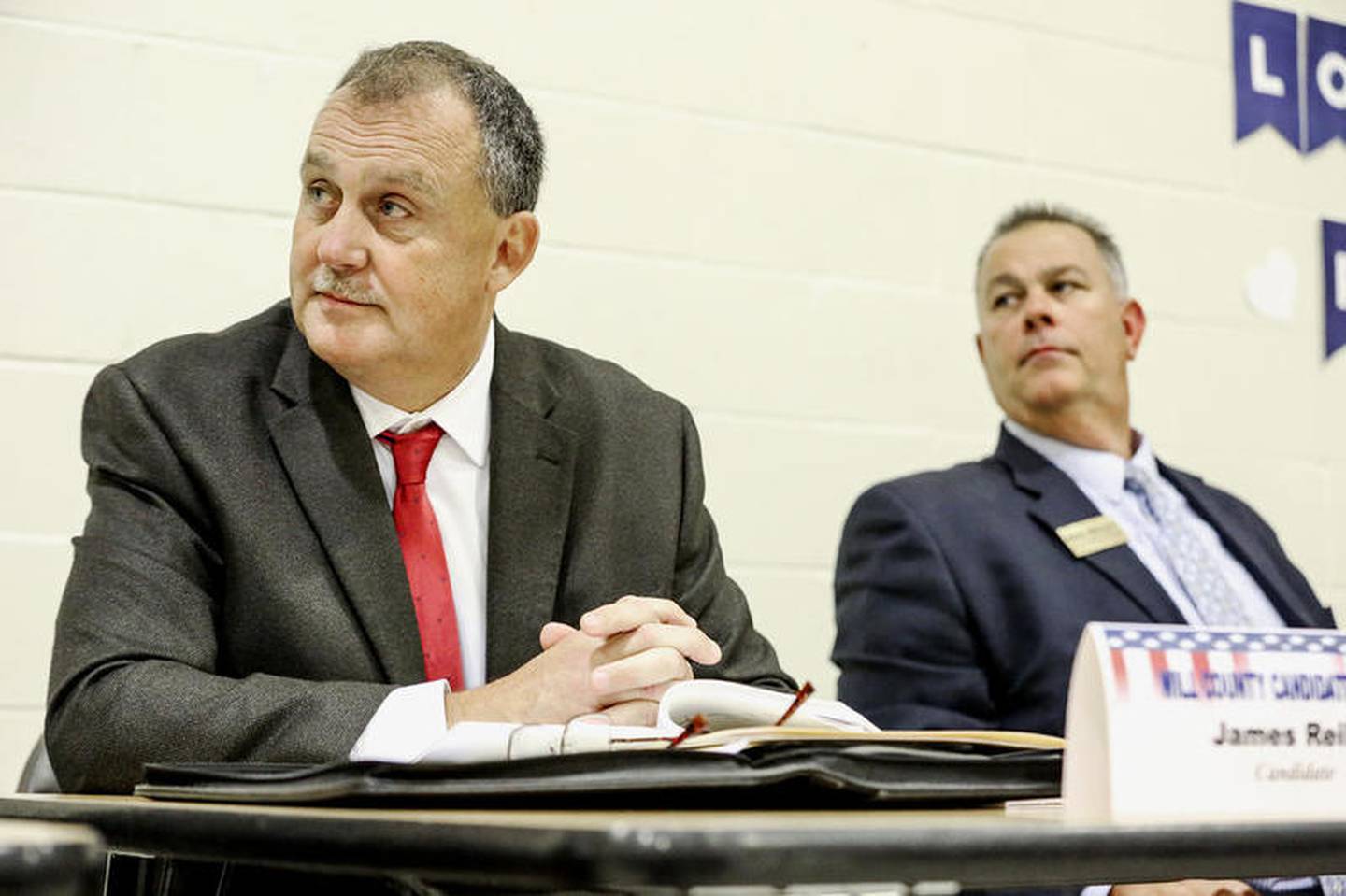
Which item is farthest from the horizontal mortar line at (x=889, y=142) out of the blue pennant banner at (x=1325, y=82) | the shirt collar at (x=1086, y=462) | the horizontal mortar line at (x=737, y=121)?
the shirt collar at (x=1086, y=462)

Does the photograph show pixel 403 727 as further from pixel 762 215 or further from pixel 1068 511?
pixel 762 215

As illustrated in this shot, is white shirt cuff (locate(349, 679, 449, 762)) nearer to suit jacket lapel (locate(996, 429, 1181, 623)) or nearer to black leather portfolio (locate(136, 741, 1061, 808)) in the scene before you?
black leather portfolio (locate(136, 741, 1061, 808))

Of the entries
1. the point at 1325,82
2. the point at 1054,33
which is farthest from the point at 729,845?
the point at 1325,82

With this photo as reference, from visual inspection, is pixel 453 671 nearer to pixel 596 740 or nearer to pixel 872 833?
pixel 596 740

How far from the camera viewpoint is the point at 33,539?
234cm

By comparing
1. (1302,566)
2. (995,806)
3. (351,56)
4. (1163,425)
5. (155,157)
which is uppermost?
(351,56)

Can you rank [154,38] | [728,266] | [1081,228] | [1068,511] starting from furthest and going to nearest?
[1081,228] → [728,266] → [1068,511] → [154,38]

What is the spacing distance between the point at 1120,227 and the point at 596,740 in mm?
2448

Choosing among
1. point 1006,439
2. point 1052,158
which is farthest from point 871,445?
point 1052,158

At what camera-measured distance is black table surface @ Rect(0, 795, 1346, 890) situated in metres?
0.64

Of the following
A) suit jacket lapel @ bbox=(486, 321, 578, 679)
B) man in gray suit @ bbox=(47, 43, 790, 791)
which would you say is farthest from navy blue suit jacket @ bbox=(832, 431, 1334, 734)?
suit jacket lapel @ bbox=(486, 321, 578, 679)

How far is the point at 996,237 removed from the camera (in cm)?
296

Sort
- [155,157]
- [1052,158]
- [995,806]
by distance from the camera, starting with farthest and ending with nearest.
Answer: [1052,158], [155,157], [995,806]

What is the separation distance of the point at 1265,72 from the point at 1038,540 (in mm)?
1442
